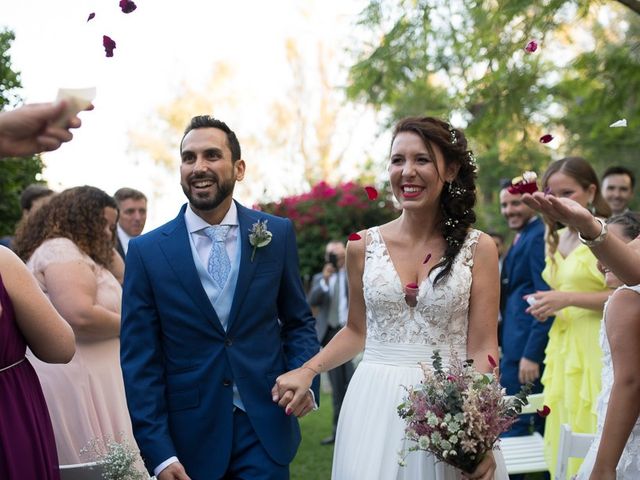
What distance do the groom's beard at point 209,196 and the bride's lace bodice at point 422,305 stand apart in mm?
842

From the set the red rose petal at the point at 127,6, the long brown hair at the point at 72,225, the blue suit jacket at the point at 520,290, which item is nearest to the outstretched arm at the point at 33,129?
the red rose petal at the point at 127,6

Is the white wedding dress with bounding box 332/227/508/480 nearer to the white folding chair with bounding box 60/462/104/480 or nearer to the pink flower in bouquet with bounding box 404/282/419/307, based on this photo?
the pink flower in bouquet with bounding box 404/282/419/307

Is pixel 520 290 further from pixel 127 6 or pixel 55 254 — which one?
pixel 127 6

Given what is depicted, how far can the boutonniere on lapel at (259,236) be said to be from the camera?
15.1ft

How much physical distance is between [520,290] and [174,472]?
185 inches

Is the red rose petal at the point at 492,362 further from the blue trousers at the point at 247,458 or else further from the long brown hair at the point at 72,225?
the long brown hair at the point at 72,225

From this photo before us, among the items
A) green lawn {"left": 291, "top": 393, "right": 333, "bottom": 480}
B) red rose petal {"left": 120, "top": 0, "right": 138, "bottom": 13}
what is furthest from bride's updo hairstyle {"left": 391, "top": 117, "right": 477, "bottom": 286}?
green lawn {"left": 291, "top": 393, "right": 333, "bottom": 480}

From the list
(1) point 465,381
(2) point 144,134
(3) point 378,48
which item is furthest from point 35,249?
(2) point 144,134

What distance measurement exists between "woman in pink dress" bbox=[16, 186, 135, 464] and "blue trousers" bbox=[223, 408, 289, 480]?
1.43m

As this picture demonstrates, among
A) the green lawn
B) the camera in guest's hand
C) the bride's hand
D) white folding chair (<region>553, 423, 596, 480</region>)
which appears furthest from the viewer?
the camera in guest's hand

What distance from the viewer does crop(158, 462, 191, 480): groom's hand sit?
415 cm

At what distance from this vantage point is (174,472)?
Result: 13.6ft

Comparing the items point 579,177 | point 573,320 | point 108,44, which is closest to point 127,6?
point 108,44

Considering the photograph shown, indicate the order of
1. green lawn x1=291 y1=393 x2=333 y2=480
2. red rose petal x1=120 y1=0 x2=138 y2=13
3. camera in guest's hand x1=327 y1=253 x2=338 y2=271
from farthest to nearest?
camera in guest's hand x1=327 y1=253 x2=338 y2=271
green lawn x1=291 y1=393 x2=333 y2=480
red rose petal x1=120 y1=0 x2=138 y2=13
